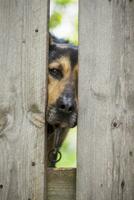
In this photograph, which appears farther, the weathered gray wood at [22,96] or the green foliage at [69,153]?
the green foliage at [69,153]

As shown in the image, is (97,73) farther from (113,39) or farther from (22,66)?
(22,66)

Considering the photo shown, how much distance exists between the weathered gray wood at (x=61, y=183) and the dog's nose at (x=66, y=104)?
879 mm

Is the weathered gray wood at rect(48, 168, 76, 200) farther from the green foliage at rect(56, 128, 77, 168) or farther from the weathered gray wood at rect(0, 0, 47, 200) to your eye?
the green foliage at rect(56, 128, 77, 168)

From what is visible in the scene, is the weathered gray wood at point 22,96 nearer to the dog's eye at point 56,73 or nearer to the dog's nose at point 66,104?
the dog's nose at point 66,104

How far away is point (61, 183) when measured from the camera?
369 cm

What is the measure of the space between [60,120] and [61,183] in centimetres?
98

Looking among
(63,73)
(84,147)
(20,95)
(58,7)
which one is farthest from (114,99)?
(58,7)

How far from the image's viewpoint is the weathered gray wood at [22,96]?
3596 mm

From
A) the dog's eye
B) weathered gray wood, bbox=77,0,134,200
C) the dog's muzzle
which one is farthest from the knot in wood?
the dog's eye

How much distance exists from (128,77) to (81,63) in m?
0.36

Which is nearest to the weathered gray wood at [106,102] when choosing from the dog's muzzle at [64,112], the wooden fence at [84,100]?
the wooden fence at [84,100]

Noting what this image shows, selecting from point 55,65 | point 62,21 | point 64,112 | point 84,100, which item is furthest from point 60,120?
point 62,21

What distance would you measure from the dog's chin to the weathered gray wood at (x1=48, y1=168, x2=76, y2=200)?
63 cm

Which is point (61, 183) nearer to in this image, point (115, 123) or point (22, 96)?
point (115, 123)
